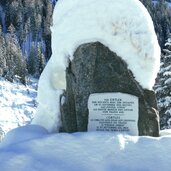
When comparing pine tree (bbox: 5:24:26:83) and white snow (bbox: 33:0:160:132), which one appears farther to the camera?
pine tree (bbox: 5:24:26:83)

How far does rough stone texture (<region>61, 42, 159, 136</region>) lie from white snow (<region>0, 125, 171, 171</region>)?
93 centimetres

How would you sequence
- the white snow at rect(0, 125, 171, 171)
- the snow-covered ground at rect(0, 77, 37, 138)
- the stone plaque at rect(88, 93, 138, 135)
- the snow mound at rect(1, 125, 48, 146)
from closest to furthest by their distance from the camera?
the white snow at rect(0, 125, 171, 171)
the snow mound at rect(1, 125, 48, 146)
the stone plaque at rect(88, 93, 138, 135)
the snow-covered ground at rect(0, 77, 37, 138)

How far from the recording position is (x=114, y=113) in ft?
23.0

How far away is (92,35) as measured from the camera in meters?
7.26

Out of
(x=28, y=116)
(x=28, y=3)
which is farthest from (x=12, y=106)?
(x=28, y=3)

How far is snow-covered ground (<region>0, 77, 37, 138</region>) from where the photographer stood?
208 ft

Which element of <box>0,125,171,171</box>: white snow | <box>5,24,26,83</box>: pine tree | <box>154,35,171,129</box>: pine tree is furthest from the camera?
<box>5,24,26,83</box>: pine tree

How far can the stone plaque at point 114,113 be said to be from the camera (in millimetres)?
7008

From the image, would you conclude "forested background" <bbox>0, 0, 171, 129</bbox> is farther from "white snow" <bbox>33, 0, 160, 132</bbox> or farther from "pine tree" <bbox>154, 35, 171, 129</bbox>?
"white snow" <bbox>33, 0, 160, 132</bbox>

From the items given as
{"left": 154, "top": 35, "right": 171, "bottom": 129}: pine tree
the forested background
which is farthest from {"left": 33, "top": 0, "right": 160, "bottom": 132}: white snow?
the forested background

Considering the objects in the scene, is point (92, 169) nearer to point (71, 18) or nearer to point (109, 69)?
point (109, 69)

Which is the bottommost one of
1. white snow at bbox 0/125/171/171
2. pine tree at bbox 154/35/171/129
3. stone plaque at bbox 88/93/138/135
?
pine tree at bbox 154/35/171/129

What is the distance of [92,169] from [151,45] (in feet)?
7.71

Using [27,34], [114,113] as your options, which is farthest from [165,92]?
[27,34]
